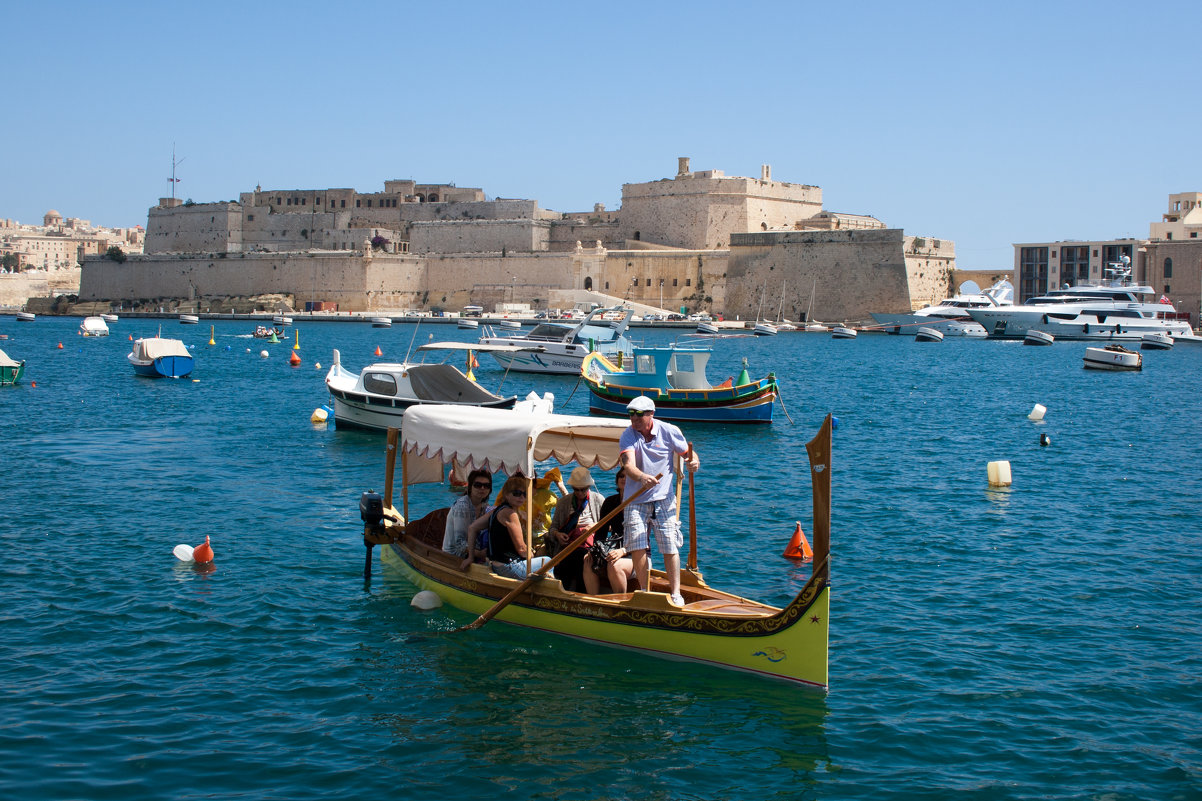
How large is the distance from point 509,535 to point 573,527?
581 mm

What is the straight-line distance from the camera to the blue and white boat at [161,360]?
1113 inches

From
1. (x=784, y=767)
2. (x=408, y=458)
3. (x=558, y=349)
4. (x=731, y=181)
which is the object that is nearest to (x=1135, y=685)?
(x=784, y=767)

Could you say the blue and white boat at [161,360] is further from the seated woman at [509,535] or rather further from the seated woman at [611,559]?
the seated woman at [611,559]

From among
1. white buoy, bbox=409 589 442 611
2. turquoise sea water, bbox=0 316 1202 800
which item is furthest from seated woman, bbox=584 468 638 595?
white buoy, bbox=409 589 442 611

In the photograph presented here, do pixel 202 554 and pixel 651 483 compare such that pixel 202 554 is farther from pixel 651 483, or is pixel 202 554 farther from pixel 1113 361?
pixel 1113 361

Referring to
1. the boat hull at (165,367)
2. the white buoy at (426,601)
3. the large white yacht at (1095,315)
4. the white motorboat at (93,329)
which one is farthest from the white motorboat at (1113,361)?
the white motorboat at (93,329)

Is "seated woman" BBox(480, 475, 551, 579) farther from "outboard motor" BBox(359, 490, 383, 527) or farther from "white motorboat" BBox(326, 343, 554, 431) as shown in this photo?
"white motorboat" BBox(326, 343, 554, 431)

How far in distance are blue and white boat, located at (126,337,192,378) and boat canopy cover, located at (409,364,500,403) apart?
12987 millimetres

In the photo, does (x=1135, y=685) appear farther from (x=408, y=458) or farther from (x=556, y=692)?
(x=408, y=458)

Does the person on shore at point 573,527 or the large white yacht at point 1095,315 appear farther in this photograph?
the large white yacht at point 1095,315

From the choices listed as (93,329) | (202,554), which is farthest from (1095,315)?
(202,554)

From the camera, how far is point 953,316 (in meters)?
53.0

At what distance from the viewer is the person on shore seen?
7.52 metres

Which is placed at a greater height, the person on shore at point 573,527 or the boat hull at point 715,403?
the boat hull at point 715,403
